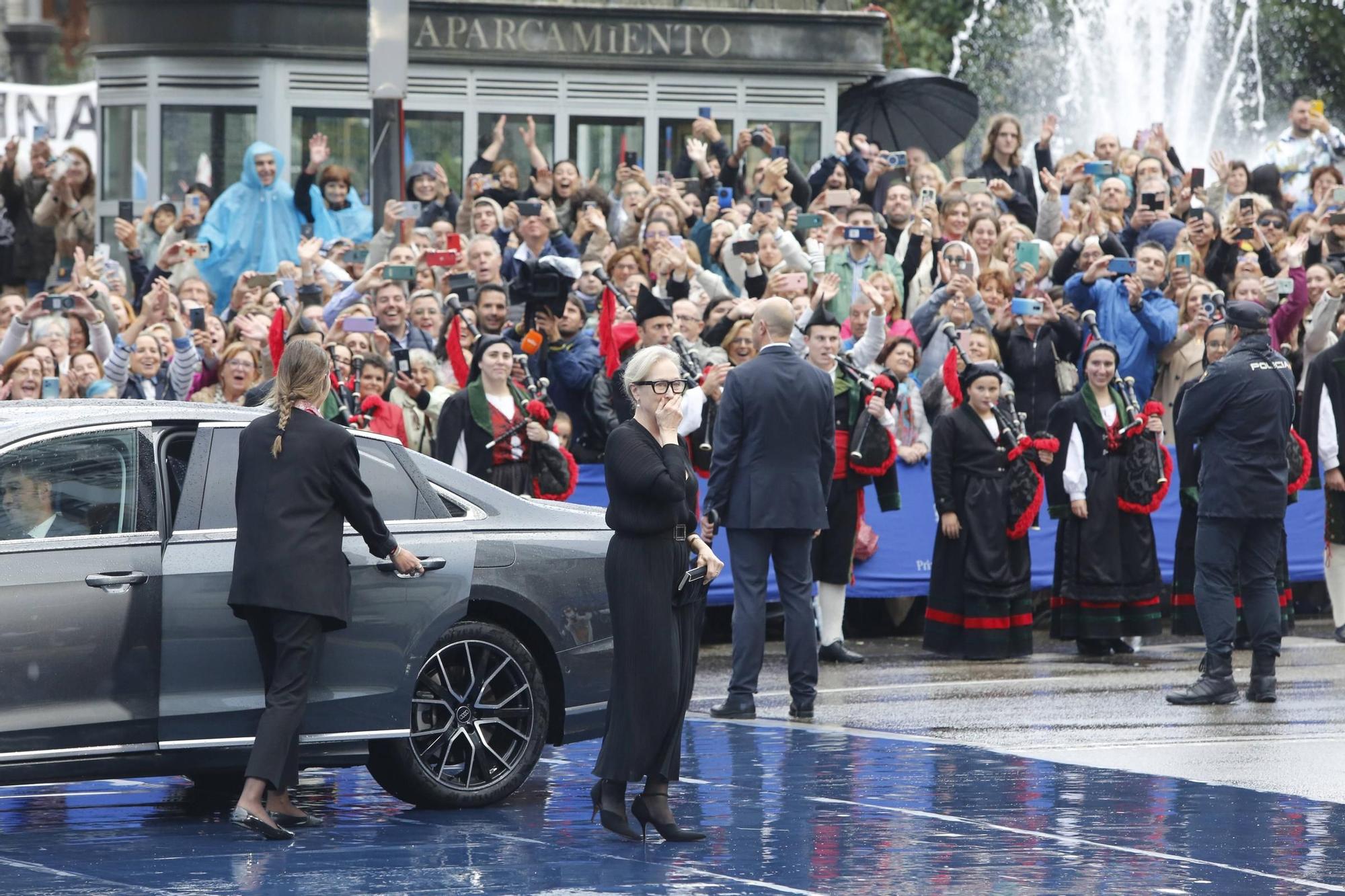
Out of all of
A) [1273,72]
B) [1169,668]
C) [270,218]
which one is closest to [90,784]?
[1169,668]

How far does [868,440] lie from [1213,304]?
308 centimetres

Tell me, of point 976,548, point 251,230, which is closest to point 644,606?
point 976,548

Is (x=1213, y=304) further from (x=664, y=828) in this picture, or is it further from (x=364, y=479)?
(x=664, y=828)

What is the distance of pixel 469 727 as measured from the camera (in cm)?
Answer: 998

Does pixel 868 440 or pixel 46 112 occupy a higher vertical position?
pixel 46 112

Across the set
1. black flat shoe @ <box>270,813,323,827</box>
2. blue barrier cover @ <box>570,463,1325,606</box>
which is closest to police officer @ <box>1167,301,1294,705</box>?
blue barrier cover @ <box>570,463,1325,606</box>

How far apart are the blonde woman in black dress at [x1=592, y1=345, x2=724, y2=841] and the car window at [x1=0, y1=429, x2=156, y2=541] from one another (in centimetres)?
175

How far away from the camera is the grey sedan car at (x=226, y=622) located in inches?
355

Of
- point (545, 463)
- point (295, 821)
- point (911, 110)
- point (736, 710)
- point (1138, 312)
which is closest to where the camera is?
point (295, 821)

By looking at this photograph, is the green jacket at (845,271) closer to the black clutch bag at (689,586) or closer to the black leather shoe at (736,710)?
the black leather shoe at (736,710)

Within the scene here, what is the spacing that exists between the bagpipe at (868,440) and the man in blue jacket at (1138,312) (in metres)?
2.51

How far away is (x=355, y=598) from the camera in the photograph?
380 inches

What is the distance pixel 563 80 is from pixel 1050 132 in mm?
6153

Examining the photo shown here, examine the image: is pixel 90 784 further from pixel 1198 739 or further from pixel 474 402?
pixel 1198 739
